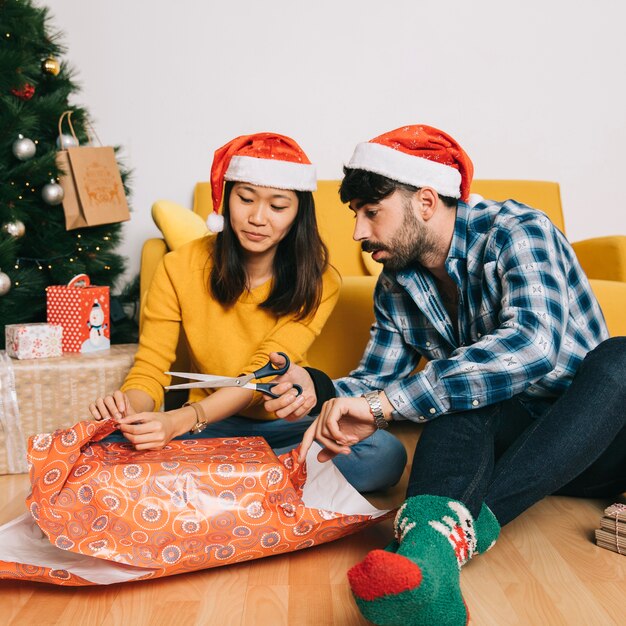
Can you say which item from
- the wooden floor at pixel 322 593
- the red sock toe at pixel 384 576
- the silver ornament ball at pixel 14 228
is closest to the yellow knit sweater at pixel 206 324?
the wooden floor at pixel 322 593

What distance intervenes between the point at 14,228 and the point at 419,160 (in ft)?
4.80

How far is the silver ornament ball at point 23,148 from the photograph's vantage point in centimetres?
235

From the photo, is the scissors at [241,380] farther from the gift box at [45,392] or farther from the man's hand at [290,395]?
the gift box at [45,392]

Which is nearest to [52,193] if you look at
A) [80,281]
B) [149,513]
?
[80,281]

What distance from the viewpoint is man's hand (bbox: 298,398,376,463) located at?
1182 millimetres

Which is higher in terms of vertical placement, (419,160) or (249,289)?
(419,160)

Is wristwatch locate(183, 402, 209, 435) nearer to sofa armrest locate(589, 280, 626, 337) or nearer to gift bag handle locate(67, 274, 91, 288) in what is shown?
gift bag handle locate(67, 274, 91, 288)

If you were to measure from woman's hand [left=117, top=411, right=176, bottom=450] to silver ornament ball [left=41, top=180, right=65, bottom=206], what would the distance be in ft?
4.47

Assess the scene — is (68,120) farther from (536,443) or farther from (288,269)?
(536,443)

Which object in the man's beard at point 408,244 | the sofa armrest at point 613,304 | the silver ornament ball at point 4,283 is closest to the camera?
the man's beard at point 408,244

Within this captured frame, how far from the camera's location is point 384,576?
0.88 meters

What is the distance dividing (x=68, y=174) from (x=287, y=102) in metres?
0.97

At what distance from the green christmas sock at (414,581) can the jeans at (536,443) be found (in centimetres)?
15

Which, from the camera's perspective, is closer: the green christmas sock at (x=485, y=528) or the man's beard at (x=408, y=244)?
the green christmas sock at (x=485, y=528)
